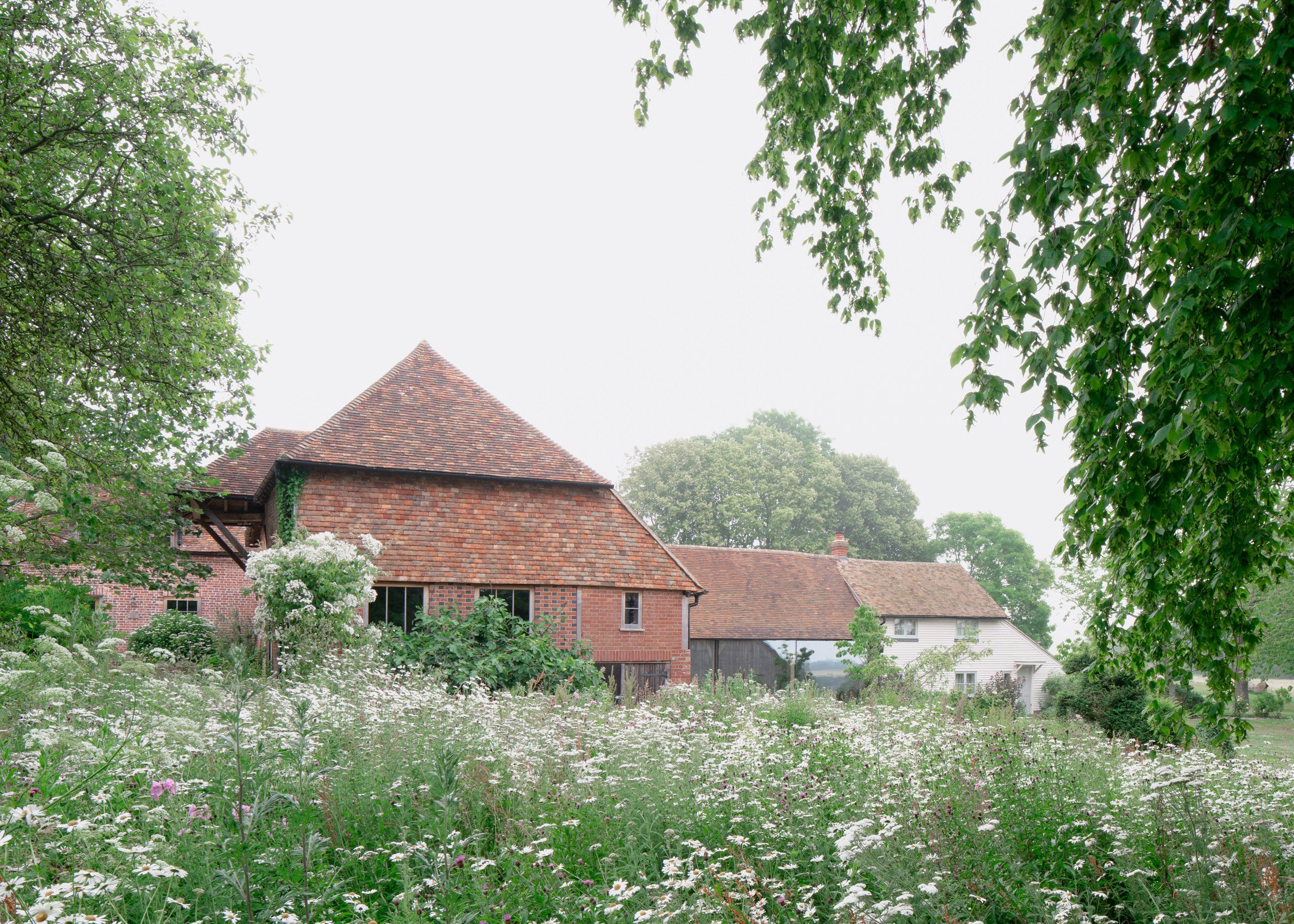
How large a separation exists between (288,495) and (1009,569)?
46163mm

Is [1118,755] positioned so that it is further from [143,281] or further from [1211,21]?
[143,281]

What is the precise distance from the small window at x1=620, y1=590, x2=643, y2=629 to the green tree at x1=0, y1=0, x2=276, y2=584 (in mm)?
9757

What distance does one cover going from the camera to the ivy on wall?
1641cm

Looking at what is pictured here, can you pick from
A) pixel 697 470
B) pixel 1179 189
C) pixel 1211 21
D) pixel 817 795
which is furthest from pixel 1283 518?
pixel 697 470

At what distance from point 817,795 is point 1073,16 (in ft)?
13.9

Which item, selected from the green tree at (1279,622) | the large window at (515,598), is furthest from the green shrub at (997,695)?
the large window at (515,598)

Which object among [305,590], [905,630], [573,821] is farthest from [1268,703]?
[573,821]

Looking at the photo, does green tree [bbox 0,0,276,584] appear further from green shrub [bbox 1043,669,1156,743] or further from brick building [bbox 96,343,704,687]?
green shrub [bbox 1043,669,1156,743]

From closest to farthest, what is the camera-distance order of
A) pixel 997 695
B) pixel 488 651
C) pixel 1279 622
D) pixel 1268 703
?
1. pixel 488 651
2. pixel 997 695
3. pixel 1279 622
4. pixel 1268 703

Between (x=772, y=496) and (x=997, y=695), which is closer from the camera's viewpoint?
(x=997, y=695)

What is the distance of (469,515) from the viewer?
58.9 feet

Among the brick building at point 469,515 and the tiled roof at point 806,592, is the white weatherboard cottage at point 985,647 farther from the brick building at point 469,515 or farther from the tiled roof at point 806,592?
the brick building at point 469,515

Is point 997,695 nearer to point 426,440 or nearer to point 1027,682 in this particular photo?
point 426,440

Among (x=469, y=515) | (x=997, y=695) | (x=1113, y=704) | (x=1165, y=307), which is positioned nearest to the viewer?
(x=1165, y=307)
